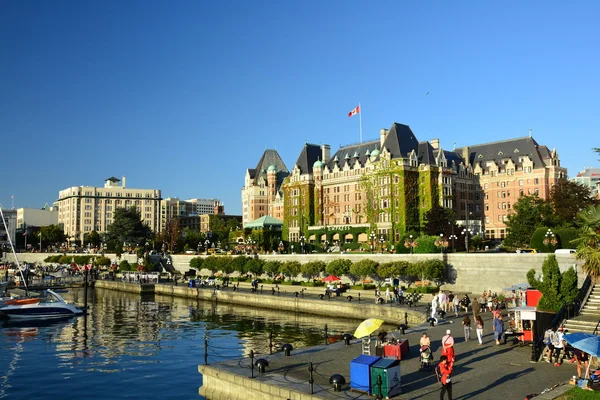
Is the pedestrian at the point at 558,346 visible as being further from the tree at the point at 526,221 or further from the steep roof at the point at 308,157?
the steep roof at the point at 308,157

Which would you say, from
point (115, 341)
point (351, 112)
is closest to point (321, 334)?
point (115, 341)

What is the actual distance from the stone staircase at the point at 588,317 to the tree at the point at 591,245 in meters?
1.60

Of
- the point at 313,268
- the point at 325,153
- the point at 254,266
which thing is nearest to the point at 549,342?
the point at 313,268

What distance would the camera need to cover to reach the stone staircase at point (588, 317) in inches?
1128

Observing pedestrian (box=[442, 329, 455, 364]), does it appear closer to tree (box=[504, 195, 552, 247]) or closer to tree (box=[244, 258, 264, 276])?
tree (box=[244, 258, 264, 276])

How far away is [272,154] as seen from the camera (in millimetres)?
189000

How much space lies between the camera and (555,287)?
32.3m

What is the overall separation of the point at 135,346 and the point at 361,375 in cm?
2746

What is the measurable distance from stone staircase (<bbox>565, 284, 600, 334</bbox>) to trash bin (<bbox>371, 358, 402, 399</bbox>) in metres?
11.6

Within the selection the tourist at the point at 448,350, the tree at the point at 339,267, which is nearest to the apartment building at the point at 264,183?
the tree at the point at 339,267

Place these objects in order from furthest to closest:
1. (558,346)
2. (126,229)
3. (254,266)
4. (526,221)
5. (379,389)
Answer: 1. (126,229)
2. (254,266)
3. (526,221)
4. (558,346)
5. (379,389)

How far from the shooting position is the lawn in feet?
65.0

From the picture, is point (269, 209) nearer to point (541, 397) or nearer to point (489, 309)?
point (489, 309)

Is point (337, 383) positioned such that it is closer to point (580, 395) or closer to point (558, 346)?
point (580, 395)
